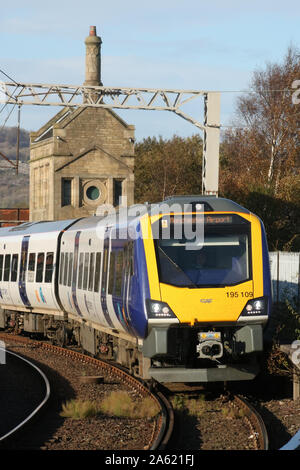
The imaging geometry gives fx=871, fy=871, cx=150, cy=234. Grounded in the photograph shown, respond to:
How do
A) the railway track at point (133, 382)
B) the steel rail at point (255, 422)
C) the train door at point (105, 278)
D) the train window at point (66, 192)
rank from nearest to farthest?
the steel rail at point (255, 422), the railway track at point (133, 382), the train door at point (105, 278), the train window at point (66, 192)

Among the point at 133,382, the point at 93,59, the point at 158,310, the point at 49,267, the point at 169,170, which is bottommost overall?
the point at 133,382

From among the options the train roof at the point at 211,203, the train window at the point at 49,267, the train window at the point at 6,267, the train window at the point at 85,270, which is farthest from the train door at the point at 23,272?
the train roof at the point at 211,203

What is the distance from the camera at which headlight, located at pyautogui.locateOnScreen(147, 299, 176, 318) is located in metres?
13.2

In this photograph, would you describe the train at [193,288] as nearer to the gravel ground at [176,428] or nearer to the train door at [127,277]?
the train door at [127,277]

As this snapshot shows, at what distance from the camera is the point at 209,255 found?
13781 millimetres

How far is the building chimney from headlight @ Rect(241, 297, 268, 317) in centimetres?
6248

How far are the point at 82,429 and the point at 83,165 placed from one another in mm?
55185

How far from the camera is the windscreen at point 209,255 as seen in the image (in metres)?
13.5

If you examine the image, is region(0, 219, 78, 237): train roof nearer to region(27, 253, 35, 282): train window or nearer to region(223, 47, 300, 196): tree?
region(27, 253, 35, 282): train window

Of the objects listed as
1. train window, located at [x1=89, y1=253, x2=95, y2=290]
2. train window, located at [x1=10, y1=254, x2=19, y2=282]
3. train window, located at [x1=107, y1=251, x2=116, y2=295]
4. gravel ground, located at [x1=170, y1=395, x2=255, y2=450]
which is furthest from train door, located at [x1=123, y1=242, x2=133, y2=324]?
train window, located at [x1=10, y1=254, x2=19, y2=282]

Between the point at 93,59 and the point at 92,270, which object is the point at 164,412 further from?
the point at 93,59

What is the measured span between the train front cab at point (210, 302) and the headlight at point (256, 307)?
2 cm

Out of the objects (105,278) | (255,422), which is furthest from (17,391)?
(255,422)

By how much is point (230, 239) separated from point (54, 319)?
10.3 meters
